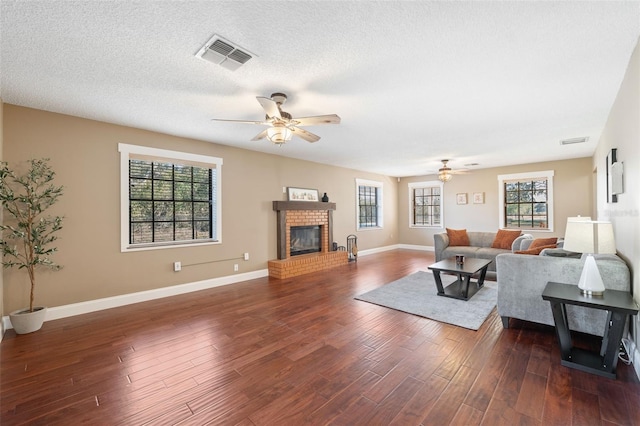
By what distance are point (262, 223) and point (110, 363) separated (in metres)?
3.37

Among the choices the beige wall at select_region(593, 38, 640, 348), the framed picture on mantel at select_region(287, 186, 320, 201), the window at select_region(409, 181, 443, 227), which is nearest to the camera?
the beige wall at select_region(593, 38, 640, 348)

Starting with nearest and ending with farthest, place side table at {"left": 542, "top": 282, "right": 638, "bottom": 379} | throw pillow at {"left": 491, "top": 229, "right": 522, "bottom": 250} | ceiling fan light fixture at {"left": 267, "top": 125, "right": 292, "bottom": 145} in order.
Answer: side table at {"left": 542, "top": 282, "right": 638, "bottom": 379}, ceiling fan light fixture at {"left": 267, "top": 125, "right": 292, "bottom": 145}, throw pillow at {"left": 491, "top": 229, "right": 522, "bottom": 250}

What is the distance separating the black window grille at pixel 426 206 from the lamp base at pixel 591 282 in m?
6.70

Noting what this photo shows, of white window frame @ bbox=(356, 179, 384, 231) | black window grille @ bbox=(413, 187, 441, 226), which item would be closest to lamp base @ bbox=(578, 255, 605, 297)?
white window frame @ bbox=(356, 179, 384, 231)

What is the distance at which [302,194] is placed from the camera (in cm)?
630

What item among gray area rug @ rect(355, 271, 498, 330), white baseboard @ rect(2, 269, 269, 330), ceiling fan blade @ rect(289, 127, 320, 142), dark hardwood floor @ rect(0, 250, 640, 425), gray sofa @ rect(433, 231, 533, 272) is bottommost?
dark hardwood floor @ rect(0, 250, 640, 425)

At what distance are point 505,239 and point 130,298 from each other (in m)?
6.77

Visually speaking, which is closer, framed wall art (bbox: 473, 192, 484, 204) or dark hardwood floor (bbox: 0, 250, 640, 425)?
dark hardwood floor (bbox: 0, 250, 640, 425)

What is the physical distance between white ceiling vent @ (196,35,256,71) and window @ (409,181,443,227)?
7813mm

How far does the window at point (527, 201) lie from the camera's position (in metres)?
6.96

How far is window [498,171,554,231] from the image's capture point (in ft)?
22.8

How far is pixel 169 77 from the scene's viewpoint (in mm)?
2523

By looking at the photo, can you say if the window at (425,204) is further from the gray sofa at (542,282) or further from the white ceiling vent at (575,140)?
the gray sofa at (542,282)

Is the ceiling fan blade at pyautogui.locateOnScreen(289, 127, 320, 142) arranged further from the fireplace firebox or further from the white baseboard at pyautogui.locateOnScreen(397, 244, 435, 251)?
the white baseboard at pyautogui.locateOnScreen(397, 244, 435, 251)
